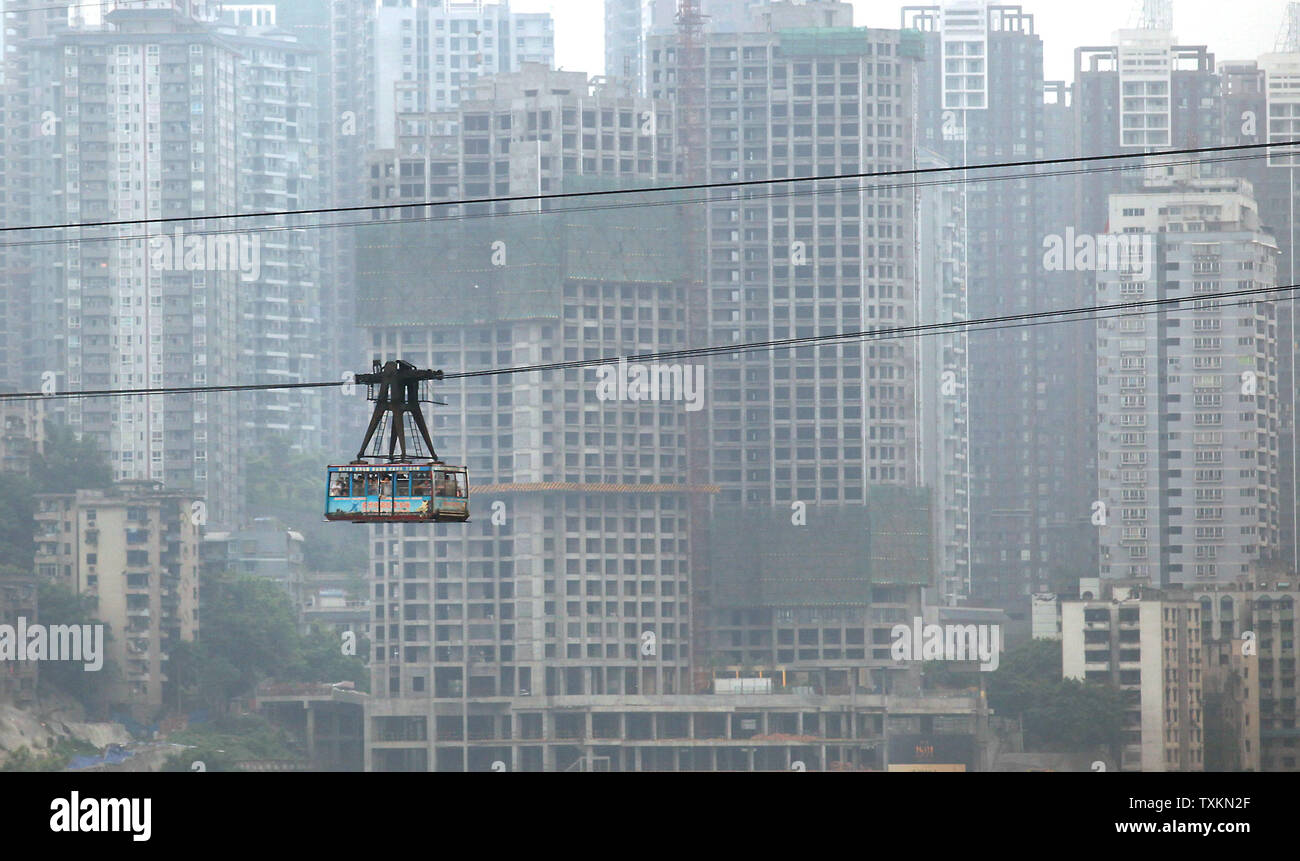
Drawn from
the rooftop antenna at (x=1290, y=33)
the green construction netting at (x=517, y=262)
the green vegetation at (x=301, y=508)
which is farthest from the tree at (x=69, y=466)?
the rooftop antenna at (x=1290, y=33)

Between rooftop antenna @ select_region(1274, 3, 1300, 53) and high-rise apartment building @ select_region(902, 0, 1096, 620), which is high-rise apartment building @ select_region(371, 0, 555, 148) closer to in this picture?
high-rise apartment building @ select_region(902, 0, 1096, 620)

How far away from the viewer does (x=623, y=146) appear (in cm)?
10994

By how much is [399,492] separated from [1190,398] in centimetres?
9021

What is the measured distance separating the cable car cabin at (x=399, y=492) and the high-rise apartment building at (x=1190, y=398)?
8650 centimetres

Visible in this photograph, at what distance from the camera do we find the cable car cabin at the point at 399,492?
19.7 metres

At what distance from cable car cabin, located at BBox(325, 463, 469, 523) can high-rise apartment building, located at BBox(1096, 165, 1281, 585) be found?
86.5m

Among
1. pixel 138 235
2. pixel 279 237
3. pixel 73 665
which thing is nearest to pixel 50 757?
pixel 73 665

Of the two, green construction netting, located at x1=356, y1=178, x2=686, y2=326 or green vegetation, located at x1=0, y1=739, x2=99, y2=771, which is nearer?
green vegetation, located at x1=0, y1=739, x2=99, y2=771

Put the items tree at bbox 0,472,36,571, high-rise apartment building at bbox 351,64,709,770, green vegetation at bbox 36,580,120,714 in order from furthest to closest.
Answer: high-rise apartment building at bbox 351,64,709,770
tree at bbox 0,472,36,571
green vegetation at bbox 36,580,120,714

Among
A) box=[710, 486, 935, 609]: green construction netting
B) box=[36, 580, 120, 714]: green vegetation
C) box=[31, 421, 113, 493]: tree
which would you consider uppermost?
box=[31, 421, 113, 493]: tree

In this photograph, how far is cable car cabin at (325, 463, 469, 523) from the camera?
19703mm

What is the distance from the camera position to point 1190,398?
10369cm

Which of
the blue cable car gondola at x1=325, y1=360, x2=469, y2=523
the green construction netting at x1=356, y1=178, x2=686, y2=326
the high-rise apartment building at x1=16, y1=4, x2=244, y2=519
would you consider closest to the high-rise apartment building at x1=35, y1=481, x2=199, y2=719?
the high-rise apartment building at x1=16, y1=4, x2=244, y2=519
